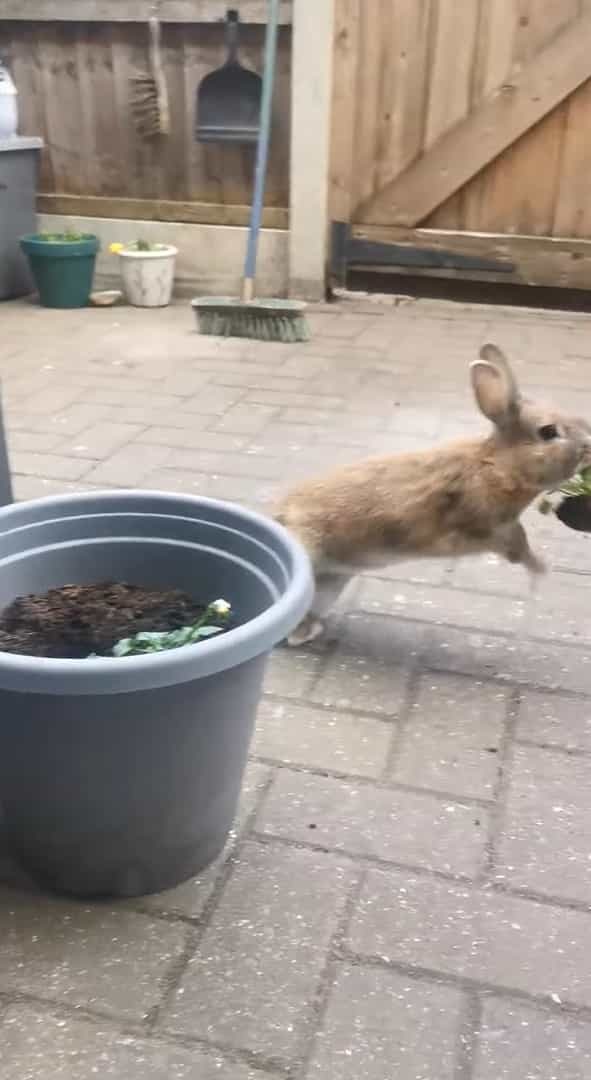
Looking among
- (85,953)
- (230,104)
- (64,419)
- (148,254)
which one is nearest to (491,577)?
(85,953)

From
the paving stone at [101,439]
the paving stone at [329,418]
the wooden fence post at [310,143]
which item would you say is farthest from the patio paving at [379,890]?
the wooden fence post at [310,143]

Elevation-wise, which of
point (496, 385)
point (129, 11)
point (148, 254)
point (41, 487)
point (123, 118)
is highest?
point (129, 11)

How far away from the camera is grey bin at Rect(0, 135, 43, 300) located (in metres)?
5.57

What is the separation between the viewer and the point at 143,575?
6.13 feet

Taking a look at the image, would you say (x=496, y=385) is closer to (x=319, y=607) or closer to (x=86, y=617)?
(x=319, y=607)

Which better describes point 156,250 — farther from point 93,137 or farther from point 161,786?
point 161,786

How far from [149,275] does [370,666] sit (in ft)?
12.9

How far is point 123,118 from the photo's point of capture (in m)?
5.87

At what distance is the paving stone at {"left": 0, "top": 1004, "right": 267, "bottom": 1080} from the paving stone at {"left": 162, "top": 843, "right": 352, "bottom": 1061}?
0.04m

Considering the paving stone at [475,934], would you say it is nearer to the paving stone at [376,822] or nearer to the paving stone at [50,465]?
the paving stone at [376,822]

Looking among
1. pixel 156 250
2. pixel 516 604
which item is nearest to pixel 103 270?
pixel 156 250

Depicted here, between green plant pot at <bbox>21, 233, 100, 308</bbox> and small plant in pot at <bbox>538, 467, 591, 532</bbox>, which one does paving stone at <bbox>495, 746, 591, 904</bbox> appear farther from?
green plant pot at <bbox>21, 233, 100, 308</bbox>

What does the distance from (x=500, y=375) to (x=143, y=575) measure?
868mm

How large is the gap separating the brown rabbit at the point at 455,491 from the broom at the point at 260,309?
2854 mm
